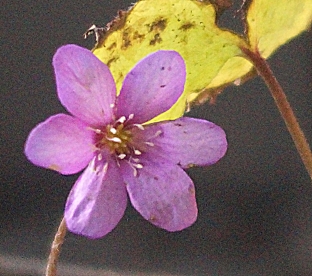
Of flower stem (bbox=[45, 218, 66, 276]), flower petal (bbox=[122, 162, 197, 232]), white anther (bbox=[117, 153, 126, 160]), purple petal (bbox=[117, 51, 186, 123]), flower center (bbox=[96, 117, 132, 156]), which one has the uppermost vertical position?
purple petal (bbox=[117, 51, 186, 123])

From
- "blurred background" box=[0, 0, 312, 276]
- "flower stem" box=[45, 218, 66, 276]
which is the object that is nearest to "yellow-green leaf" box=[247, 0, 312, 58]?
"flower stem" box=[45, 218, 66, 276]

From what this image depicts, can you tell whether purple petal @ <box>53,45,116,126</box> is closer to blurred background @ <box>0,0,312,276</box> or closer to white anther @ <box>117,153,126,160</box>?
white anther @ <box>117,153,126,160</box>

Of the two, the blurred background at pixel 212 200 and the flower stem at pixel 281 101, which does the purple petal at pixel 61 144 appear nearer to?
the flower stem at pixel 281 101

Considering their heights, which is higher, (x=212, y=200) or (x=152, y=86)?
(x=152, y=86)

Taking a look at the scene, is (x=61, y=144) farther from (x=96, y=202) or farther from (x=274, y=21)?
(x=274, y=21)

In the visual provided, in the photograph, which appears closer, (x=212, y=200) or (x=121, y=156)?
(x=121, y=156)

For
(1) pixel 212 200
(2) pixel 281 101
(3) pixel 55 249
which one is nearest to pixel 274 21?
(2) pixel 281 101
